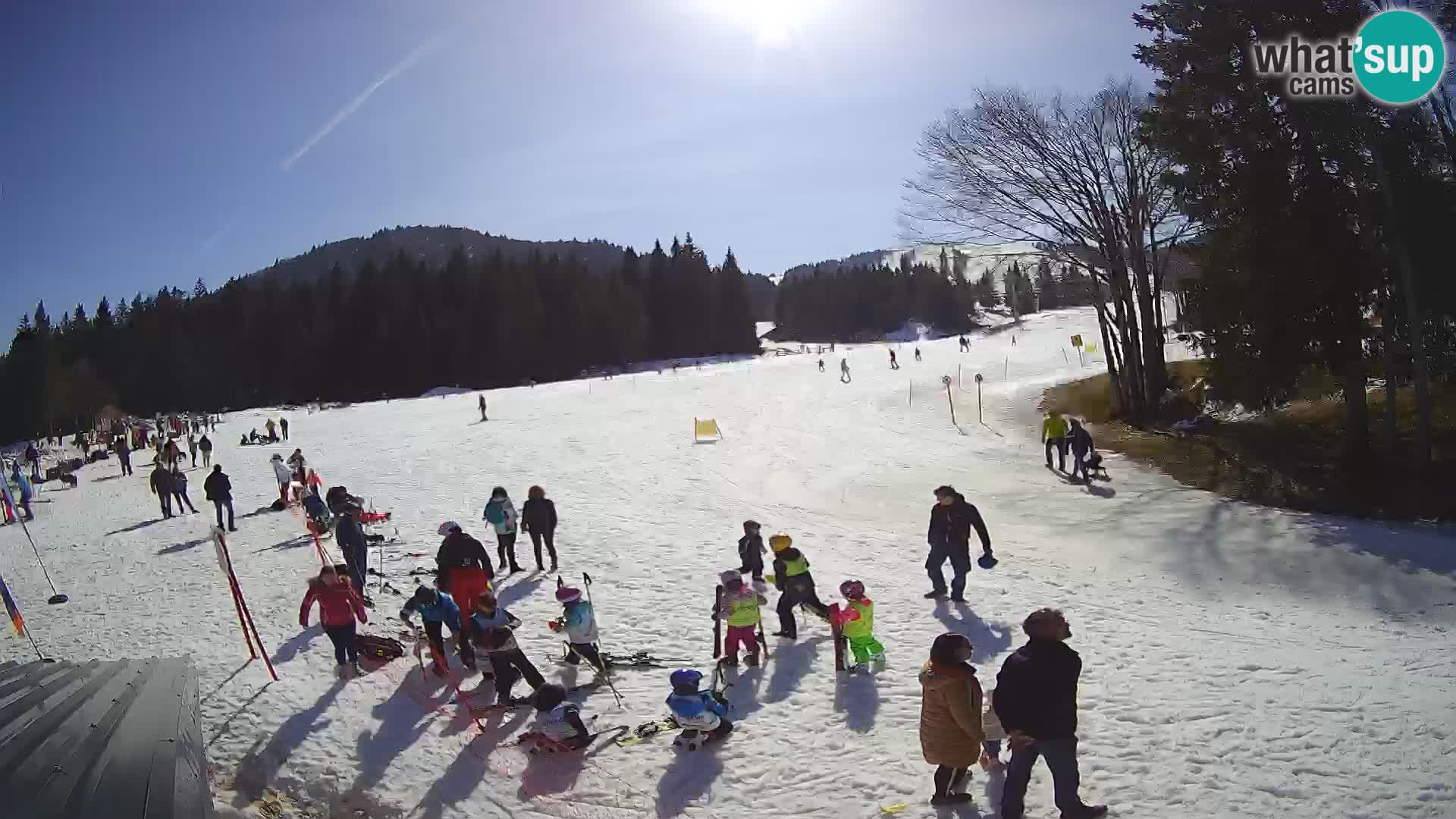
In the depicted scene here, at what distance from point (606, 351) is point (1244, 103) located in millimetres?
77422

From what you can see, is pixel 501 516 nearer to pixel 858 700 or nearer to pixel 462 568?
pixel 462 568

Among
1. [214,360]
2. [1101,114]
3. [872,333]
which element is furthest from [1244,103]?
[872,333]

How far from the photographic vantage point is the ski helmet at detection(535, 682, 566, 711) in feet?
25.7

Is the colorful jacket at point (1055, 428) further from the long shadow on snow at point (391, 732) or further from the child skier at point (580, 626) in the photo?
the long shadow on snow at point (391, 732)

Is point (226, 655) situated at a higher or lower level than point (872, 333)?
lower

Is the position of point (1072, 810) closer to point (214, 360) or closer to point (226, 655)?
point (226, 655)

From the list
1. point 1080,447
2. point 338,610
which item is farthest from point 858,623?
point 1080,447

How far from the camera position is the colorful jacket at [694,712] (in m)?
7.57

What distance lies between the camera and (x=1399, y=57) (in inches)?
628

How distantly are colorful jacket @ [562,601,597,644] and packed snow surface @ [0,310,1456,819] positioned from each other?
608mm

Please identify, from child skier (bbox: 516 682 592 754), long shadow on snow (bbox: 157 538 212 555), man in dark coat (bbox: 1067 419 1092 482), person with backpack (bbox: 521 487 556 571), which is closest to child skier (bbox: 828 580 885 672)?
child skier (bbox: 516 682 592 754)

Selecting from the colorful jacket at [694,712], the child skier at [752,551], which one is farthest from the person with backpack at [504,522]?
the colorful jacket at [694,712]

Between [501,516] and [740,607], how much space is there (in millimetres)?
6253

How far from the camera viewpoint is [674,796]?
6.94 m
